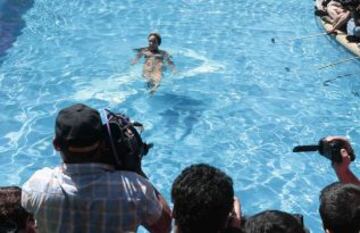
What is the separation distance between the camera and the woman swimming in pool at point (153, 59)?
31.9 ft

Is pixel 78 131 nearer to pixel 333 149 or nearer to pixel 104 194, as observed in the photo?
pixel 104 194

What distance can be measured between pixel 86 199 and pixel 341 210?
1.26m

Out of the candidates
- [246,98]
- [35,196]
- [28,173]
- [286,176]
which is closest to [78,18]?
[246,98]

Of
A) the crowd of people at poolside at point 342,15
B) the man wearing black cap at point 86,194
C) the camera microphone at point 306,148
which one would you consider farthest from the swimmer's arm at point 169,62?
the man wearing black cap at point 86,194

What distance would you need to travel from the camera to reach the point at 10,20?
13047mm

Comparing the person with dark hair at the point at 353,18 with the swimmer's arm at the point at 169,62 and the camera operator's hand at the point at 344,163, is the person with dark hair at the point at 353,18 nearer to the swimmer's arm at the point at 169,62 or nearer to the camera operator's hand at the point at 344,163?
→ the swimmer's arm at the point at 169,62

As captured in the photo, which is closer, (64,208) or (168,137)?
(64,208)

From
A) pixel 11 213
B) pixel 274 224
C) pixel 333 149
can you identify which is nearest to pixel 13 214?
pixel 11 213

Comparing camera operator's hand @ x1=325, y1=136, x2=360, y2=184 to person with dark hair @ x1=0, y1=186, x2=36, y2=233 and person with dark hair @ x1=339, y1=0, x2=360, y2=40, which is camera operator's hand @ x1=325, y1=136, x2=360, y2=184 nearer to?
person with dark hair @ x1=0, y1=186, x2=36, y2=233

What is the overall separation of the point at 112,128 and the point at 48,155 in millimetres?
4997

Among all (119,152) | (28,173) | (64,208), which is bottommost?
(28,173)

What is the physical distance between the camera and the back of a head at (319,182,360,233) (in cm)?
271

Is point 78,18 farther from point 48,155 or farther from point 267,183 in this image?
point 267,183

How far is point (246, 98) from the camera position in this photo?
923 centimetres
